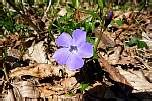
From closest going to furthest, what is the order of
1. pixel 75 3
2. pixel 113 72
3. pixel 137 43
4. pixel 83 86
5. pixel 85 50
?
pixel 85 50
pixel 83 86
pixel 113 72
pixel 137 43
pixel 75 3

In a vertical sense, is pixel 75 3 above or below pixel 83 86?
above

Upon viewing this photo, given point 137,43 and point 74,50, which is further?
point 137,43

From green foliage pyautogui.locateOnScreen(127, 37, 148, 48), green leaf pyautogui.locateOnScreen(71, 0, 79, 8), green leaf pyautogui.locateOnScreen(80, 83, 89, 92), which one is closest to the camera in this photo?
green leaf pyautogui.locateOnScreen(80, 83, 89, 92)

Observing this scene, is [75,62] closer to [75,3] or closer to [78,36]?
[78,36]

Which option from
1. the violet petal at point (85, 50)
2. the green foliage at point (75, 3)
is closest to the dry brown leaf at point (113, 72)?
the violet petal at point (85, 50)

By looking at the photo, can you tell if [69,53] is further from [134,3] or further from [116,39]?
[134,3]

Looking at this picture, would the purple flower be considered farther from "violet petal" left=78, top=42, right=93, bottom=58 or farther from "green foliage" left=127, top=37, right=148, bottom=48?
"green foliage" left=127, top=37, right=148, bottom=48

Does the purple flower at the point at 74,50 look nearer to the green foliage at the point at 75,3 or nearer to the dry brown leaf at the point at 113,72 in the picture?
the dry brown leaf at the point at 113,72

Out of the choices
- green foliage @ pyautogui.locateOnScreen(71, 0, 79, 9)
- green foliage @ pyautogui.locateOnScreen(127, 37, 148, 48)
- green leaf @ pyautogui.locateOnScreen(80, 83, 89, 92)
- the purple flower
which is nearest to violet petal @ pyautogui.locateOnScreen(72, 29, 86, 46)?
the purple flower

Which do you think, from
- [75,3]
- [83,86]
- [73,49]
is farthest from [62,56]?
[75,3]
